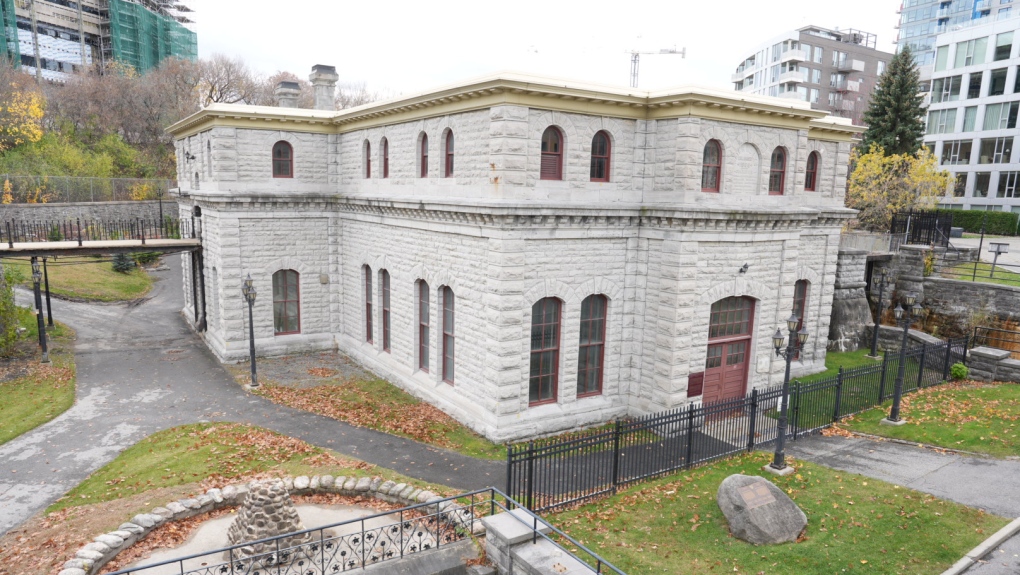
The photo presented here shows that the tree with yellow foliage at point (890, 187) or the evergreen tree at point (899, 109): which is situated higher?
the evergreen tree at point (899, 109)

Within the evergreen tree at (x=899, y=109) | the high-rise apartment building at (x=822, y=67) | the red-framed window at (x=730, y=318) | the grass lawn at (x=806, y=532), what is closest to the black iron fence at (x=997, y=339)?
the red-framed window at (x=730, y=318)

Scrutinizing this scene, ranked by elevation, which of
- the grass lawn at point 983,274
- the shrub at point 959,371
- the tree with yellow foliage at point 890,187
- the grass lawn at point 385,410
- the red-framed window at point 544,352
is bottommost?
the grass lawn at point 385,410

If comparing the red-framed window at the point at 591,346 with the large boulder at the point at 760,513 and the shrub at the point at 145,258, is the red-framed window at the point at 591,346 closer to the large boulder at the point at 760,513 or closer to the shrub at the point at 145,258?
the large boulder at the point at 760,513

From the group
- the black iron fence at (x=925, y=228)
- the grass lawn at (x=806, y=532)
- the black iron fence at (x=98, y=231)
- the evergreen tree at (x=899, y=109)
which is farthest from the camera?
the evergreen tree at (x=899, y=109)

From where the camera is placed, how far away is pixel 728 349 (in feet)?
62.6

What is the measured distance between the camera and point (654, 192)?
684 inches

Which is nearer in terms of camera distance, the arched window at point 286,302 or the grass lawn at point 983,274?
the arched window at point 286,302

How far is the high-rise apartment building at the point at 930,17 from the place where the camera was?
7562 centimetres

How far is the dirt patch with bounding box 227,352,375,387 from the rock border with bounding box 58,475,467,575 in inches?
335

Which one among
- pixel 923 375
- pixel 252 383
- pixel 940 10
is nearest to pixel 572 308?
pixel 252 383

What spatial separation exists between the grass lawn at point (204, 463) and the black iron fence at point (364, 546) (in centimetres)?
179

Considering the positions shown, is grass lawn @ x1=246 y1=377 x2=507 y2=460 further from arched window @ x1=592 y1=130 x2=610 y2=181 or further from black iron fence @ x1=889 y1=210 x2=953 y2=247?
black iron fence @ x1=889 y1=210 x2=953 y2=247

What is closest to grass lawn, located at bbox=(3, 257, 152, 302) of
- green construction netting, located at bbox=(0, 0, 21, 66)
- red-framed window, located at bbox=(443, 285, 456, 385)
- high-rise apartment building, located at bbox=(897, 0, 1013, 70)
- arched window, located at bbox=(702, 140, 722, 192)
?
red-framed window, located at bbox=(443, 285, 456, 385)

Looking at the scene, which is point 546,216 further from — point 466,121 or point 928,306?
point 928,306
